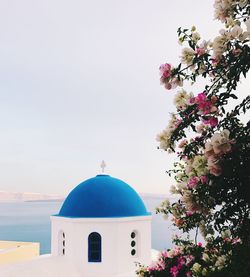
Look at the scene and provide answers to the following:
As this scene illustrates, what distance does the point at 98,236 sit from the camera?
10625 mm

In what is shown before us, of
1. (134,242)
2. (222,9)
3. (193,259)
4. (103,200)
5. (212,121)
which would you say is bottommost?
(193,259)

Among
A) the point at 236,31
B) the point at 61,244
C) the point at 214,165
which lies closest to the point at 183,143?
the point at 214,165

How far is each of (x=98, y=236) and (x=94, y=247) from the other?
1.11 ft

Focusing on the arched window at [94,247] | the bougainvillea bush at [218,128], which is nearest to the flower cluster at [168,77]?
the bougainvillea bush at [218,128]

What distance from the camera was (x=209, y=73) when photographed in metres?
3.82

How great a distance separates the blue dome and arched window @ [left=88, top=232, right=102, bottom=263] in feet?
1.98

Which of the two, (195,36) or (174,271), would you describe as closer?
A: (195,36)

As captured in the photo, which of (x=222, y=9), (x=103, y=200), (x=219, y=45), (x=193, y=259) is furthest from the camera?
(x=103, y=200)

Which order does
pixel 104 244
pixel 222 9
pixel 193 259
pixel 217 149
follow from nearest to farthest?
pixel 217 149 < pixel 222 9 < pixel 193 259 < pixel 104 244

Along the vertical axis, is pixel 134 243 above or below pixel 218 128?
below

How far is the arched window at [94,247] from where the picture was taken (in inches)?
417

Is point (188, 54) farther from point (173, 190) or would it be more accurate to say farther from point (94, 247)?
point (94, 247)

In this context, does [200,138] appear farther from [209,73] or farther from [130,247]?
[130,247]

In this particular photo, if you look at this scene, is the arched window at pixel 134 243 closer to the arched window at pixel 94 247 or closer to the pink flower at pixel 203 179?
the arched window at pixel 94 247
